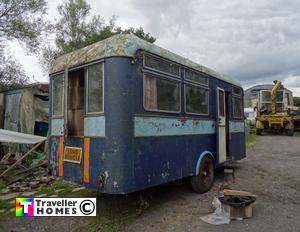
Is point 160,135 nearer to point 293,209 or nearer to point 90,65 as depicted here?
point 90,65

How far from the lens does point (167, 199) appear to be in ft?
17.9

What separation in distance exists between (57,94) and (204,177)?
3.52m

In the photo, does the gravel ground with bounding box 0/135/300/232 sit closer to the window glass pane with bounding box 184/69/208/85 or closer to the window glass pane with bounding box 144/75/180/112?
the window glass pane with bounding box 144/75/180/112

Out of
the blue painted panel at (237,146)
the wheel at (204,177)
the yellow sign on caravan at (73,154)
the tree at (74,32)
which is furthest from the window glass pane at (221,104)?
the tree at (74,32)

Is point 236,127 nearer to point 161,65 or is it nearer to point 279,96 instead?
point 161,65

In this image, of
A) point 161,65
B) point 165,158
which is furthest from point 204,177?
point 161,65

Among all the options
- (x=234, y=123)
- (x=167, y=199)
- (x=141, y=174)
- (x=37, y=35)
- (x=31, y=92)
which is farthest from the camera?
(x=37, y=35)

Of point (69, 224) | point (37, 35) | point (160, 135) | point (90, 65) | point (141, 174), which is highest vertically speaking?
point (37, 35)

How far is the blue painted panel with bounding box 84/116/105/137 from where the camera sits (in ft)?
13.1

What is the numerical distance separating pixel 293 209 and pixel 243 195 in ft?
3.43

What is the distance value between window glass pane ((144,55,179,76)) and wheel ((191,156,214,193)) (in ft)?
6.88

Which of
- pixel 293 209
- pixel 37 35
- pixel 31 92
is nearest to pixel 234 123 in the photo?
pixel 293 209

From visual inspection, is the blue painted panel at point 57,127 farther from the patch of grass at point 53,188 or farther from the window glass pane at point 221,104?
the window glass pane at point 221,104

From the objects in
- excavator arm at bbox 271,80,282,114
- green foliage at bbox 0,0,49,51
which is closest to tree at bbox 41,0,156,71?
green foliage at bbox 0,0,49,51
